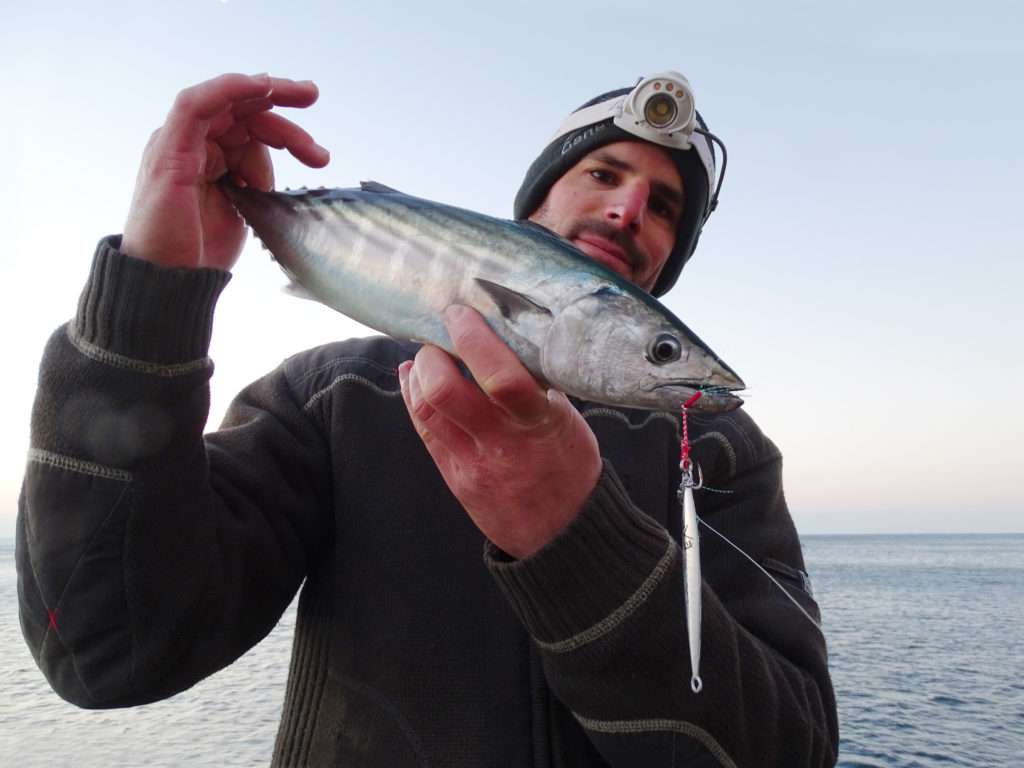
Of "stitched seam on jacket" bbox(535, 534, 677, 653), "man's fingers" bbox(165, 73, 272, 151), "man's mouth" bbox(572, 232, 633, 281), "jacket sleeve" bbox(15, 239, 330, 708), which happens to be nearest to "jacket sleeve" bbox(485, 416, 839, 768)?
"stitched seam on jacket" bbox(535, 534, 677, 653)

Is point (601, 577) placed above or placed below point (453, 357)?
below

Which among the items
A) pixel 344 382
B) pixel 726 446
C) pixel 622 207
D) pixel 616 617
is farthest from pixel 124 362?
pixel 726 446

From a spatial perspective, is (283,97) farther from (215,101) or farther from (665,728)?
(665,728)

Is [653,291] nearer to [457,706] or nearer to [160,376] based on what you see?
[457,706]

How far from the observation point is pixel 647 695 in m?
2.91

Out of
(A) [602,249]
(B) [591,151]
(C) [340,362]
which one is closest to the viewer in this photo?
(C) [340,362]

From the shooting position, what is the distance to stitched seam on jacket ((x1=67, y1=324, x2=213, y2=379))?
2.67m

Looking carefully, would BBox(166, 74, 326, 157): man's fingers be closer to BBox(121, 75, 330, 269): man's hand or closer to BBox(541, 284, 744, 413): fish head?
BBox(121, 75, 330, 269): man's hand

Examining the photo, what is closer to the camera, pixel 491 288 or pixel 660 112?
pixel 491 288

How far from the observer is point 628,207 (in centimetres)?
425

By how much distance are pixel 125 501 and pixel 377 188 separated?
1.45 metres

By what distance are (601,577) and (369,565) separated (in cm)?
116

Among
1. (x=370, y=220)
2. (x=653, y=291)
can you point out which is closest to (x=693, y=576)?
(x=370, y=220)

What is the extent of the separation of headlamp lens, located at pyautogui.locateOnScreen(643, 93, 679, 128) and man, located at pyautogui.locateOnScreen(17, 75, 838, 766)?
6.00 ft
